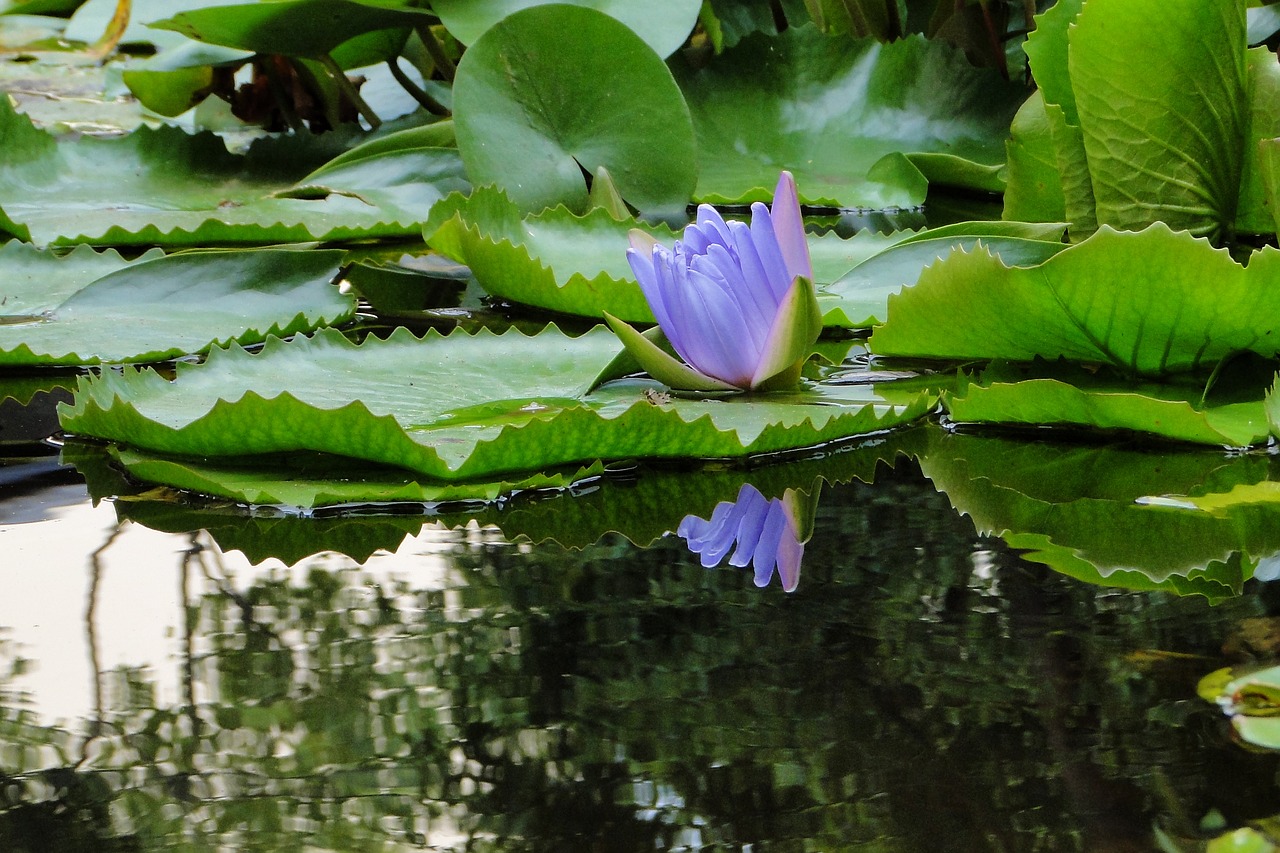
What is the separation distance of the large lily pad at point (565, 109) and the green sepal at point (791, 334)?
1.96ft

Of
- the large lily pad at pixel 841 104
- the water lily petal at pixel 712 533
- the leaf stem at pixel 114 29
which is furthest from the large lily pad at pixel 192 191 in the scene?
the water lily petal at pixel 712 533

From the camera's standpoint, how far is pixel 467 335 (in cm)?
112

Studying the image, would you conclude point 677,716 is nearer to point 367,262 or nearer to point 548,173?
point 548,173

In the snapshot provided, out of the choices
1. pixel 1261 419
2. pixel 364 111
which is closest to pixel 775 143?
pixel 364 111

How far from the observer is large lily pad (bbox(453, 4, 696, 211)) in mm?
1490

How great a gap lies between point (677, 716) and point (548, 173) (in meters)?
1.11

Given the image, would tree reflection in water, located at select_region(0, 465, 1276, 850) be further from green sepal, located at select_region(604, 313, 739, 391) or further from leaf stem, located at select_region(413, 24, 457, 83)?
leaf stem, located at select_region(413, 24, 457, 83)

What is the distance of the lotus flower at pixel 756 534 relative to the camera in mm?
717

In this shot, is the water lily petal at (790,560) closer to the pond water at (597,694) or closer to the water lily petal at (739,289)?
the pond water at (597,694)

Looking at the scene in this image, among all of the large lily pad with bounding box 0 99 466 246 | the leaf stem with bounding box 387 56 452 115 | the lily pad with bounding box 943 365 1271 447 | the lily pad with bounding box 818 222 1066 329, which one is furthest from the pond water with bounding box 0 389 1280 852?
the leaf stem with bounding box 387 56 452 115

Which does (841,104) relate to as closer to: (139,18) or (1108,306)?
(139,18)

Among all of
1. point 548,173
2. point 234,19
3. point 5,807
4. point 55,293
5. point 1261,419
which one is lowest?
point 5,807

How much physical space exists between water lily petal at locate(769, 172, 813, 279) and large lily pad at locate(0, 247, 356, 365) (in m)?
0.46

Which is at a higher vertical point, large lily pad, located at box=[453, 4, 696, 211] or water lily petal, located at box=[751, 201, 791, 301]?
large lily pad, located at box=[453, 4, 696, 211]
